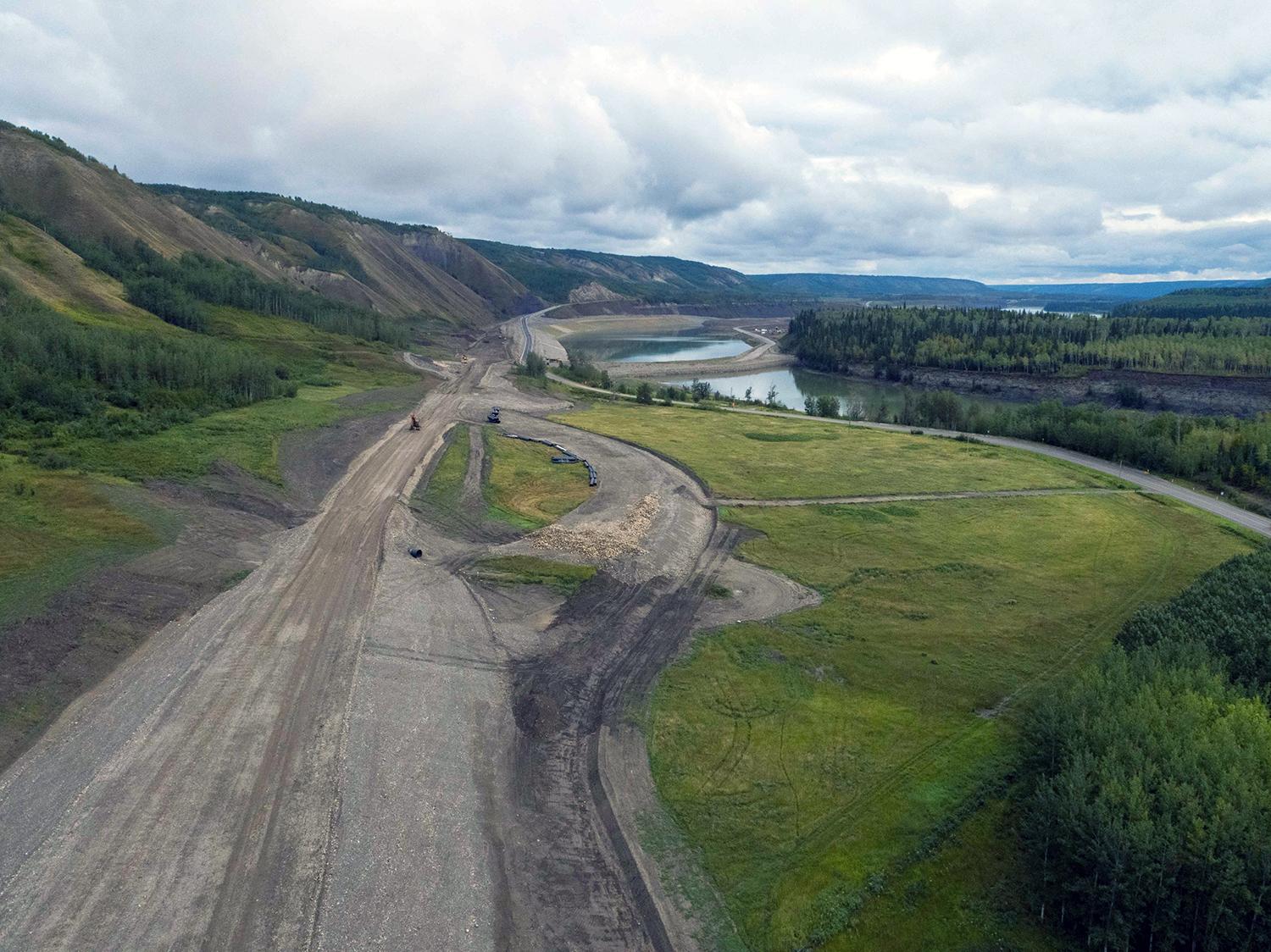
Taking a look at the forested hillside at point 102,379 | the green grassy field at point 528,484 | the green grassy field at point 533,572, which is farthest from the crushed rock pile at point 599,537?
the forested hillside at point 102,379

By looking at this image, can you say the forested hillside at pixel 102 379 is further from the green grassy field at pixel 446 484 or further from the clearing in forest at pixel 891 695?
the clearing in forest at pixel 891 695

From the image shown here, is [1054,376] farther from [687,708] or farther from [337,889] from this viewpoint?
[337,889]

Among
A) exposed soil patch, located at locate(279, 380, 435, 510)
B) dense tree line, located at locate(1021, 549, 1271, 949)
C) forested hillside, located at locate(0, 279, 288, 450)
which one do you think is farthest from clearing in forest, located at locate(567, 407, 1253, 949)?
forested hillside, located at locate(0, 279, 288, 450)

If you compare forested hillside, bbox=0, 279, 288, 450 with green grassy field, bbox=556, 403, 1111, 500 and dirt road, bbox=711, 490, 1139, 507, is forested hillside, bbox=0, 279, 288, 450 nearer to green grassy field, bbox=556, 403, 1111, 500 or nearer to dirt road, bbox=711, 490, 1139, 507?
green grassy field, bbox=556, 403, 1111, 500

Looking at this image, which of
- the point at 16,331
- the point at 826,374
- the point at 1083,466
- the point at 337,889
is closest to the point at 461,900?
the point at 337,889

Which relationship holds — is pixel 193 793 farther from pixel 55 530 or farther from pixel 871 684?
pixel 871 684

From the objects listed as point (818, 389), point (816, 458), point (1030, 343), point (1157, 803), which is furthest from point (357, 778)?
point (1030, 343)
